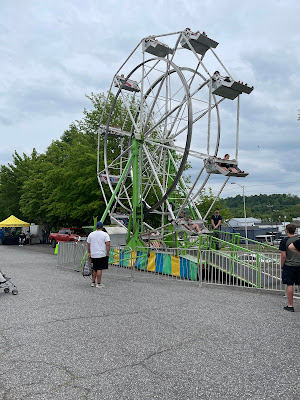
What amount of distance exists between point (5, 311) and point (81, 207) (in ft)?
54.9

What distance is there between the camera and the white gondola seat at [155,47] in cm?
1531

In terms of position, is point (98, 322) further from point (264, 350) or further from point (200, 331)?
point (264, 350)

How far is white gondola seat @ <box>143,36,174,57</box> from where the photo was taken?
50.2 feet

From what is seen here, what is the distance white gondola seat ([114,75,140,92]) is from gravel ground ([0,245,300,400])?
11.8 m

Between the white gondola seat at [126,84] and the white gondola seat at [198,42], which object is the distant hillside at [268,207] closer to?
the white gondola seat at [126,84]

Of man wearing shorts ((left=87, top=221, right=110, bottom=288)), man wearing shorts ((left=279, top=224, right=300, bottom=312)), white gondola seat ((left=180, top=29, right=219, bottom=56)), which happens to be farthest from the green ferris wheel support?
man wearing shorts ((left=279, top=224, right=300, bottom=312))

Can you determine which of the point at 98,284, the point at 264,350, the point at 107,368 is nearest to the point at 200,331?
the point at 264,350

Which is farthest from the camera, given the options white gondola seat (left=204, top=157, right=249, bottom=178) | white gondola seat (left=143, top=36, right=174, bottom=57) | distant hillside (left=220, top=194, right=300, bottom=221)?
distant hillside (left=220, top=194, right=300, bottom=221)

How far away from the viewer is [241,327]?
5723mm

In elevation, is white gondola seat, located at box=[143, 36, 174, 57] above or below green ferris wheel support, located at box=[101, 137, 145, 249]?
above

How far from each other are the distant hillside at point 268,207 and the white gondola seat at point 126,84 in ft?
397

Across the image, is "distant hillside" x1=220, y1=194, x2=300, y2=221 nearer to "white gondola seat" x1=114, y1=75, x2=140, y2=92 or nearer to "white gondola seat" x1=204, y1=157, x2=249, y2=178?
"white gondola seat" x1=114, y1=75, x2=140, y2=92

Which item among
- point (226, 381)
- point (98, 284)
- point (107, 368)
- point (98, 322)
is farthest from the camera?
point (98, 284)

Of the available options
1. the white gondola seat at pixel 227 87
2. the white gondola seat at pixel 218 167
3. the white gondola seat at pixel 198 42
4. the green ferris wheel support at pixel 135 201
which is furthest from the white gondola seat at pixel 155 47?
the white gondola seat at pixel 218 167
